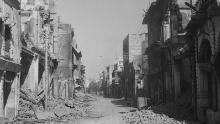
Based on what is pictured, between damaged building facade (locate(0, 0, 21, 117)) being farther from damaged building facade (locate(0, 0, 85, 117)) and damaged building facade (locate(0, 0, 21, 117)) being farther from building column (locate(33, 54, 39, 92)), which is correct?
building column (locate(33, 54, 39, 92))

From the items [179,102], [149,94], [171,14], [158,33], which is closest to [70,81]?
[149,94]

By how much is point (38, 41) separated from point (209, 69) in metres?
21.5

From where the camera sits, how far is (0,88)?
20688mm

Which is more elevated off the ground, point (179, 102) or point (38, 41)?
point (38, 41)

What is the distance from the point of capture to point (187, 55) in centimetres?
2338

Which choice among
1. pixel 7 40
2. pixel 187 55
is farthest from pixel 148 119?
pixel 7 40

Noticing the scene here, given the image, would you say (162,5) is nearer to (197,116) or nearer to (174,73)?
→ (174,73)

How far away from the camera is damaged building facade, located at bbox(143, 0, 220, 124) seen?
1713cm

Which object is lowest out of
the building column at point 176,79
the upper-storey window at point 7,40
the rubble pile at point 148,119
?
the rubble pile at point 148,119

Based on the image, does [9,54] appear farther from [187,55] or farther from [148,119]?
[187,55]

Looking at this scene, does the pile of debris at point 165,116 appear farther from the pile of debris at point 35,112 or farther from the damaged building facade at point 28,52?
the damaged building facade at point 28,52

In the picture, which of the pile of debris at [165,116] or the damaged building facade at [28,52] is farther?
the damaged building facade at [28,52]

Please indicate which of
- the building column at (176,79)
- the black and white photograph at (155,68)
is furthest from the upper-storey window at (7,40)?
the building column at (176,79)

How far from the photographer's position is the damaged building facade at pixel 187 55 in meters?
17.1
